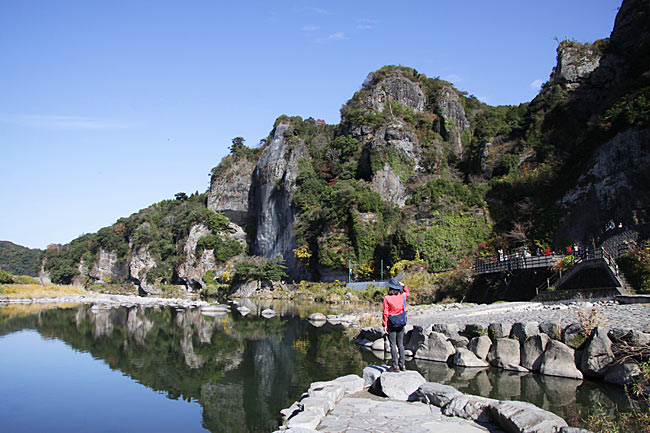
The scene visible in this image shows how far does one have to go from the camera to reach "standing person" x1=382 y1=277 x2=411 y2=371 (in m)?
8.65

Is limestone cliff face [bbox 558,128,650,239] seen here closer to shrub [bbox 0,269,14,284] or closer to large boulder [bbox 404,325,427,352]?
large boulder [bbox 404,325,427,352]

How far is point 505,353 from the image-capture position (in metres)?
10.8

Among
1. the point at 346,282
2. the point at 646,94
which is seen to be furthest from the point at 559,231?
the point at 346,282

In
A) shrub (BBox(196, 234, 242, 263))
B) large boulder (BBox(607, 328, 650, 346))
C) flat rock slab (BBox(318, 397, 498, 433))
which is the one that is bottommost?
flat rock slab (BBox(318, 397, 498, 433))

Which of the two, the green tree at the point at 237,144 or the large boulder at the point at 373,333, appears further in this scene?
the green tree at the point at 237,144

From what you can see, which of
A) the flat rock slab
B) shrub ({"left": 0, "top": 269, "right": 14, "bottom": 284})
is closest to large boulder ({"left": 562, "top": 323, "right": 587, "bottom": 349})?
the flat rock slab

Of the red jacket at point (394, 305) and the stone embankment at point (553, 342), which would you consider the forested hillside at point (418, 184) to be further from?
the red jacket at point (394, 305)

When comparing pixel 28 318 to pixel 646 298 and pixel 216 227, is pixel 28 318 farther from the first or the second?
pixel 216 227

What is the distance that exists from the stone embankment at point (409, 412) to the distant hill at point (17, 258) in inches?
4930

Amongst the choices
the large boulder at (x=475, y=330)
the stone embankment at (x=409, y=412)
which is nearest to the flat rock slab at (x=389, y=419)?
the stone embankment at (x=409, y=412)

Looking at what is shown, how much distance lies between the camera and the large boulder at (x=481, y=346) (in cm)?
1136

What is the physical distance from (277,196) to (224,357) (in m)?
47.5

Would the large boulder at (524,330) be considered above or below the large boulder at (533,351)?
above

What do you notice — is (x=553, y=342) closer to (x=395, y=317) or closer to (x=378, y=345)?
(x=395, y=317)
